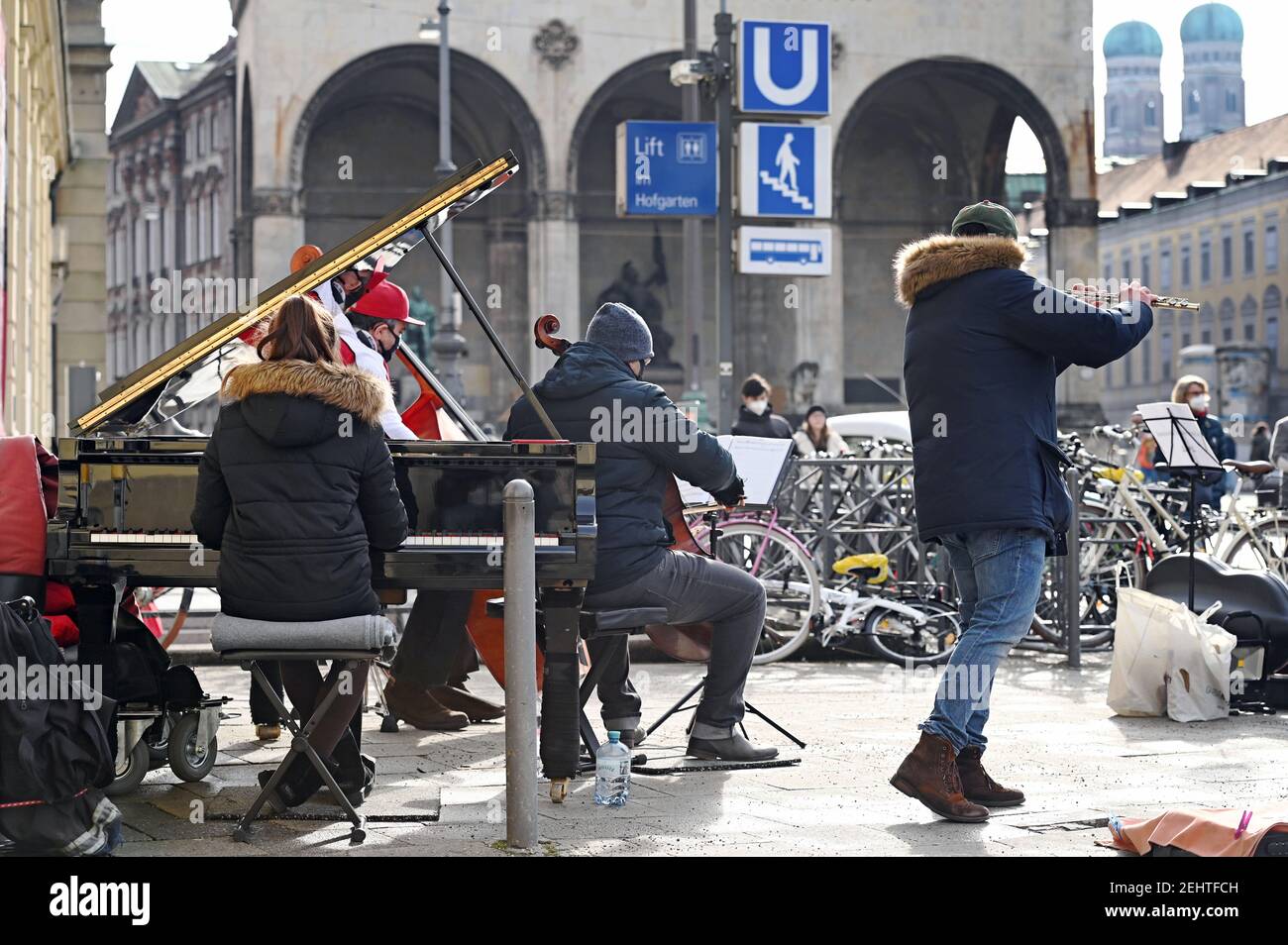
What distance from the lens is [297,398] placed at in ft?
21.1

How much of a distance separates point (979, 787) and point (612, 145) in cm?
4332

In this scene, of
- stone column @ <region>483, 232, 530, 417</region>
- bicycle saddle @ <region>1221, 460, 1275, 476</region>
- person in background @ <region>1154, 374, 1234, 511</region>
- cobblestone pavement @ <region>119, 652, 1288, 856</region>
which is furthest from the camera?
stone column @ <region>483, 232, 530, 417</region>

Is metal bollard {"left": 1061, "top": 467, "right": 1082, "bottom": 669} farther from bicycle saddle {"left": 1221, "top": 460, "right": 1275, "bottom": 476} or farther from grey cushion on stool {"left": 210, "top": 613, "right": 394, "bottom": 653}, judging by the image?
grey cushion on stool {"left": 210, "top": 613, "right": 394, "bottom": 653}

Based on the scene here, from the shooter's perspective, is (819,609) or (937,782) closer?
(937,782)

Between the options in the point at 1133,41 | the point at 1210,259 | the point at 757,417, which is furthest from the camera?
the point at 1133,41

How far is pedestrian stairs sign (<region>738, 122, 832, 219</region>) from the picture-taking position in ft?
63.0

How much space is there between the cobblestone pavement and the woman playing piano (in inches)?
24.3

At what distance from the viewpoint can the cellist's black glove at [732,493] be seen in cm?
779

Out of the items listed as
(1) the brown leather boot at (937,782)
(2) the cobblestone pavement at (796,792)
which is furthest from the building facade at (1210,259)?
(1) the brown leather boot at (937,782)

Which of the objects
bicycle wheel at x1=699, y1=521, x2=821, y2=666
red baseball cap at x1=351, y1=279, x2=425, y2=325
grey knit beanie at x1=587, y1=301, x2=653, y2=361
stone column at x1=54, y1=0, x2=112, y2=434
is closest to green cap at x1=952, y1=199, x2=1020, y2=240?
grey knit beanie at x1=587, y1=301, x2=653, y2=361

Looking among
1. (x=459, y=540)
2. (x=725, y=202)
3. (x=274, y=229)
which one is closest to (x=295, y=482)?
(x=459, y=540)

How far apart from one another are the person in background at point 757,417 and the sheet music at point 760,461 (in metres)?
3.83

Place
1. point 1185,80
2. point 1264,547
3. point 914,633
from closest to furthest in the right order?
point 914,633 < point 1264,547 < point 1185,80

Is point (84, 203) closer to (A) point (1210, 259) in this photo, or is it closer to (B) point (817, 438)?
(B) point (817, 438)
